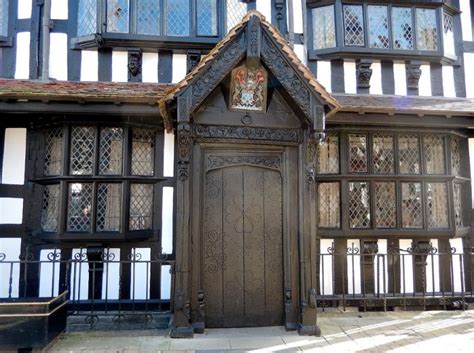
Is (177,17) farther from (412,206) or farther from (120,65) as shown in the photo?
(412,206)

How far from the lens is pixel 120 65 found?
7082 millimetres

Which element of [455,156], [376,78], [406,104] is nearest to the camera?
[406,104]

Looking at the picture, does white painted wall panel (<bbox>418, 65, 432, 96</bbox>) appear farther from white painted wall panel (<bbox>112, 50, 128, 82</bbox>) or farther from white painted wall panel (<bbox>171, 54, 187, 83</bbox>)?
white painted wall panel (<bbox>112, 50, 128, 82</bbox>)

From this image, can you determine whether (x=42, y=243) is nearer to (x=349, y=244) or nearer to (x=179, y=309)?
(x=179, y=309)

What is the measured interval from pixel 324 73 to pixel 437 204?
344 cm

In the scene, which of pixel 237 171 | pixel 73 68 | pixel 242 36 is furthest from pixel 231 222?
pixel 73 68

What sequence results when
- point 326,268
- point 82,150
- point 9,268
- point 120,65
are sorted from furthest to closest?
point 120,65 < point 326,268 < point 82,150 < point 9,268

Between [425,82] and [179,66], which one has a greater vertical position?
[179,66]

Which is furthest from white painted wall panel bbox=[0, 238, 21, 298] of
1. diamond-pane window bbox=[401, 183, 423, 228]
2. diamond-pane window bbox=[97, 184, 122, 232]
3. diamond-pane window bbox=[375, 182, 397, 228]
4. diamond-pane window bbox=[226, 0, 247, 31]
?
diamond-pane window bbox=[401, 183, 423, 228]

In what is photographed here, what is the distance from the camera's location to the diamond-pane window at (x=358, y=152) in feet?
23.5

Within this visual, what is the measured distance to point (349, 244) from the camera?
7051 millimetres

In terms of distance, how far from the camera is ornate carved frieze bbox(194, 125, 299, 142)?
5.42 meters

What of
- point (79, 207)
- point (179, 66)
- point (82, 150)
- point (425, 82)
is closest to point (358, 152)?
point (425, 82)

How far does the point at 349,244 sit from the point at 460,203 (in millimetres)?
2535
